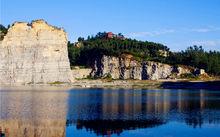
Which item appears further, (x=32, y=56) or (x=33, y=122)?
(x=32, y=56)

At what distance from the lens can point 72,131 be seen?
97.2 feet

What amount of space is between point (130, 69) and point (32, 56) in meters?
27.5

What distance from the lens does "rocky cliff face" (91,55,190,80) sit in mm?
120812

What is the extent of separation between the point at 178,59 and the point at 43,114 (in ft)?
300

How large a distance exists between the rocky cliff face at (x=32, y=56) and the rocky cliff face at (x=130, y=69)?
698 inches

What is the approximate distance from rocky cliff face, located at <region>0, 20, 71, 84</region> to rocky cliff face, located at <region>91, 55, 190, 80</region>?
17.7 metres

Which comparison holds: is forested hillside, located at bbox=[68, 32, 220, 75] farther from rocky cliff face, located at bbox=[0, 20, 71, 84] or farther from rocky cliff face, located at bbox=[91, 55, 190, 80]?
rocky cliff face, located at bbox=[0, 20, 71, 84]

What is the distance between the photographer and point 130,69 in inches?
4857

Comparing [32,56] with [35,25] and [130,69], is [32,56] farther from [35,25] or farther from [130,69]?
[130,69]

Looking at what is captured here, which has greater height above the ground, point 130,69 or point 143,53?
point 143,53

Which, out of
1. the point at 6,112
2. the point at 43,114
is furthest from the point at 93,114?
the point at 6,112

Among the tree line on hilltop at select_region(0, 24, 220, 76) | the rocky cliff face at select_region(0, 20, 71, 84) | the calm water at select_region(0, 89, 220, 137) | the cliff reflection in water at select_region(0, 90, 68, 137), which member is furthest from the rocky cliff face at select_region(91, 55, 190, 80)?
the cliff reflection in water at select_region(0, 90, 68, 137)

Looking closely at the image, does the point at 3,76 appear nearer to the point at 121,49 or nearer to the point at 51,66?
the point at 51,66

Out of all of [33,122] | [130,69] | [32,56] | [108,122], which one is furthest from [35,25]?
[108,122]
